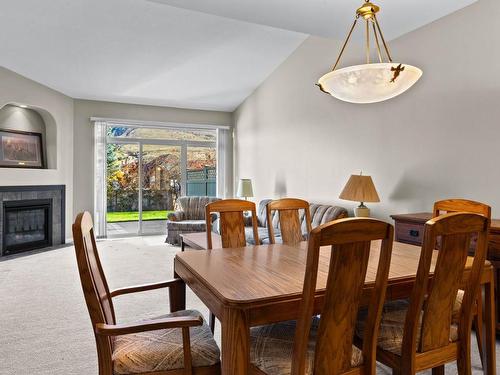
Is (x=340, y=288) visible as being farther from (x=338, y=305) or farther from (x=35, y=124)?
(x=35, y=124)

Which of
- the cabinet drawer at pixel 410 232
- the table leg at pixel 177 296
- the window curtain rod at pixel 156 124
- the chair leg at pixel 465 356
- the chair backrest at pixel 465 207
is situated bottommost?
the chair leg at pixel 465 356

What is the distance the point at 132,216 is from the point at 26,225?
1.89 m

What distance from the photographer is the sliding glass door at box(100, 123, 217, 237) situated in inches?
275

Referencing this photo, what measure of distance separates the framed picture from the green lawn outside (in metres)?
1.55

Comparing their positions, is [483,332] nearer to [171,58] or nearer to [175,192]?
[171,58]

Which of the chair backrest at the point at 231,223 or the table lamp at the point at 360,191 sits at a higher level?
the table lamp at the point at 360,191

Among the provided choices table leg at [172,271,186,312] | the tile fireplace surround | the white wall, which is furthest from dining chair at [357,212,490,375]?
the white wall

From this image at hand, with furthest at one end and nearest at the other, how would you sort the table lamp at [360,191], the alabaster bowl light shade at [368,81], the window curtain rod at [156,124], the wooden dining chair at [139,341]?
1. the window curtain rod at [156,124]
2. the table lamp at [360,191]
3. the alabaster bowl light shade at [368,81]
4. the wooden dining chair at [139,341]

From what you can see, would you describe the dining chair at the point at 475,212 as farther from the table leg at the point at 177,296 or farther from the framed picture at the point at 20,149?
the framed picture at the point at 20,149

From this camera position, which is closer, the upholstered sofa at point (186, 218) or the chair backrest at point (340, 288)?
the chair backrest at point (340, 288)

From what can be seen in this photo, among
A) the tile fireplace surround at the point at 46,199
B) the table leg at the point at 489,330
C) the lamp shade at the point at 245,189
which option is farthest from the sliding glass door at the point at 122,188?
the table leg at the point at 489,330

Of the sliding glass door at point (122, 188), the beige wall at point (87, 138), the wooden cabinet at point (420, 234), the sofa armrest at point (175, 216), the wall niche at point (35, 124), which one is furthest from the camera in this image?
the sliding glass door at point (122, 188)

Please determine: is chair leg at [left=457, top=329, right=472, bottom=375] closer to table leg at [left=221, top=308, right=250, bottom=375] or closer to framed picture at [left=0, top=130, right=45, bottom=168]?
table leg at [left=221, top=308, right=250, bottom=375]

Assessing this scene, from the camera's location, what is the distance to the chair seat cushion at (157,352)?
1347mm
